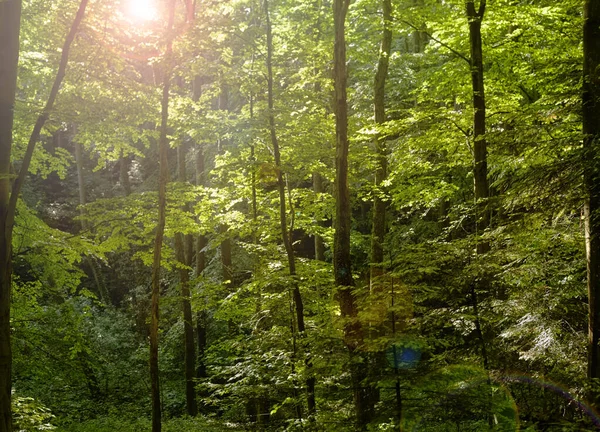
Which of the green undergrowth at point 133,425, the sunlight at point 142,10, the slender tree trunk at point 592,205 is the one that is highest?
the sunlight at point 142,10

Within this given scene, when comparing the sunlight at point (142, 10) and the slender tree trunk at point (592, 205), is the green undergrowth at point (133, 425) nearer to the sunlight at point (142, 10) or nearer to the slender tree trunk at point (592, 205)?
the slender tree trunk at point (592, 205)

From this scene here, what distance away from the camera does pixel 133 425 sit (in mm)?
13211

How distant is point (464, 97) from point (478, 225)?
4058 mm

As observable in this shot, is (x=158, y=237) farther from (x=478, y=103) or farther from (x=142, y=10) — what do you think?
(x=478, y=103)

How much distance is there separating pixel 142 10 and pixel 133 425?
37.1 feet

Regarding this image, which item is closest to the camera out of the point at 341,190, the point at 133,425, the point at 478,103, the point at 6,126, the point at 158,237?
the point at 6,126

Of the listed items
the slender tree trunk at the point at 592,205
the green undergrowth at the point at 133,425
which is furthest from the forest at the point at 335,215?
the green undergrowth at the point at 133,425

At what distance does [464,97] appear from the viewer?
1066 centimetres

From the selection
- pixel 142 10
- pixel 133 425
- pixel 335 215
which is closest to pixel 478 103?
pixel 335 215

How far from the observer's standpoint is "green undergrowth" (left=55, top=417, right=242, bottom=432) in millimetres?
12375

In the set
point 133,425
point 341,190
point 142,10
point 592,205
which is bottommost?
point 133,425

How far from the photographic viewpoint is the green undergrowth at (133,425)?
487 inches

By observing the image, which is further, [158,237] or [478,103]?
[158,237]

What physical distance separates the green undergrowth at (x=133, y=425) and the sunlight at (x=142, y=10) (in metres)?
9.95
